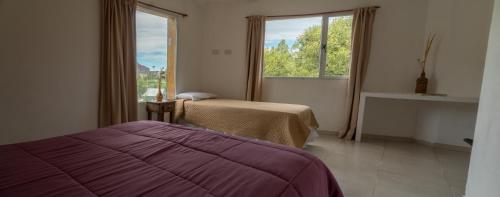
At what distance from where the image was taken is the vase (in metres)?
3.21

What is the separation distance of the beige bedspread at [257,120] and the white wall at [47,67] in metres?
1.33

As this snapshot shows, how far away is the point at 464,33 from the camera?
304cm

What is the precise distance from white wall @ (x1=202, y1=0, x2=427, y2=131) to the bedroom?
0.05 ft

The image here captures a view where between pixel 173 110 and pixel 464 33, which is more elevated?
pixel 464 33

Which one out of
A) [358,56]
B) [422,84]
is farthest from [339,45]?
[422,84]

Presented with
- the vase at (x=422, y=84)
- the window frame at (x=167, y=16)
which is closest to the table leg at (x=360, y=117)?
the vase at (x=422, y=84)

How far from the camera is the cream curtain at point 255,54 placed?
410 cm

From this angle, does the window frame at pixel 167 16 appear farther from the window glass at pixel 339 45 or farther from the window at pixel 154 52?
the window glass at pixel 339 45

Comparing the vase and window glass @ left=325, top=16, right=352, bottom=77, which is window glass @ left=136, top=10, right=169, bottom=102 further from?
the vase

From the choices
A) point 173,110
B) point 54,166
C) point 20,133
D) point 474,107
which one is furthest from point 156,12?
point 474,107

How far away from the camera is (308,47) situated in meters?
3.94

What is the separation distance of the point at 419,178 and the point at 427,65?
1.84 meters

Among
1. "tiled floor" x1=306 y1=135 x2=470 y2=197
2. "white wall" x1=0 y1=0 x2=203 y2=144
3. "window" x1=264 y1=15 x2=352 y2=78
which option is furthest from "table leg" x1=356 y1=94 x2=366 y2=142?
"white wall" x1=0 y1=0 x2=203 y2=144

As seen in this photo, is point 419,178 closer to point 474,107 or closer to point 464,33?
point 474,107
